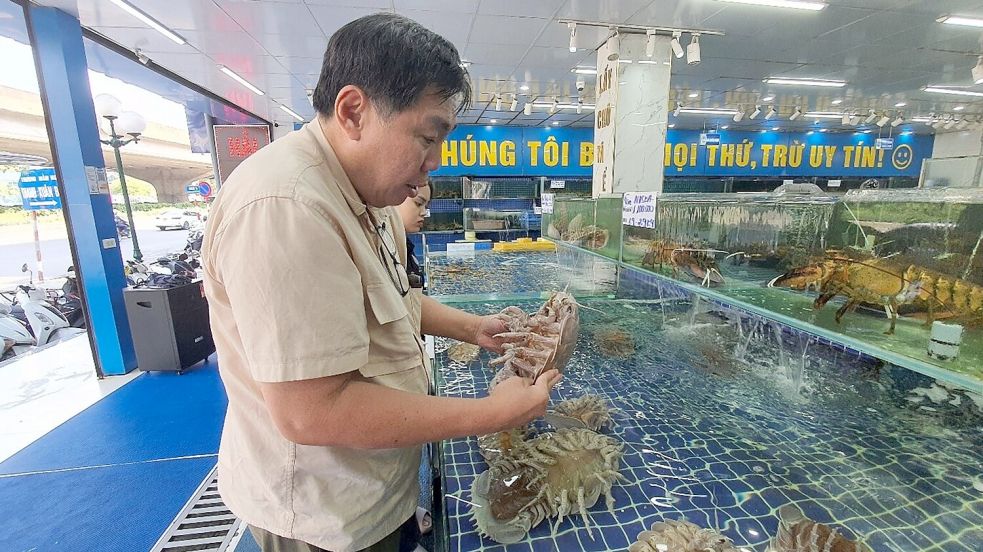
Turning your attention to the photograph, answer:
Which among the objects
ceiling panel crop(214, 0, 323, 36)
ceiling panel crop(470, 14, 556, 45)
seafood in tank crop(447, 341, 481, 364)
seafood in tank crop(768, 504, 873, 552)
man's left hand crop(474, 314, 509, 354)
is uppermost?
ceiling panel crop(214, 0, 323, 36)

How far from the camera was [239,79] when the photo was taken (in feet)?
22.9

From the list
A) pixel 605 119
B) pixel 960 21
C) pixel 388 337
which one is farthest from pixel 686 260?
pixel 960 21

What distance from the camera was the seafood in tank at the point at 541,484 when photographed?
3.70 ft

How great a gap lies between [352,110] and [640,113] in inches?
208

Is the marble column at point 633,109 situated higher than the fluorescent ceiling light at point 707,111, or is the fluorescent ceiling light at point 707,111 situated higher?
the fluorescent ceiling light at point 707,111

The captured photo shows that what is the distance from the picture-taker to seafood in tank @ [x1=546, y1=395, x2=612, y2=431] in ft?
4.97

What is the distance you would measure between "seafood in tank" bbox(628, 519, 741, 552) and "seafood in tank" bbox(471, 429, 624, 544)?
0.47 ft

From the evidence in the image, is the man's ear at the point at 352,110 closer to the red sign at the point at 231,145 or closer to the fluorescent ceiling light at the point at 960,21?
the fluorescent ceiling light at the point at 960,21

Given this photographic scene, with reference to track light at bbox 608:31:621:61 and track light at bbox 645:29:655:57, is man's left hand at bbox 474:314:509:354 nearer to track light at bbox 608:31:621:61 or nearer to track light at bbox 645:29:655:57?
track light at bbox 608:31:621:61

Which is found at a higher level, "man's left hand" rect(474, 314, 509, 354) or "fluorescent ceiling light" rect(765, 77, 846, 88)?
"fluorescent ceiling light" rect(765, 77, 846, 88)

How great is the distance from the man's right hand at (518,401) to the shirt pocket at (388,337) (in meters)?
0.22

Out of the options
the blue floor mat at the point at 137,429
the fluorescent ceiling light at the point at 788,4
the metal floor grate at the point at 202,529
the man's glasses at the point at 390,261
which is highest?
the fluorescent ceiling light at the point at 788,4

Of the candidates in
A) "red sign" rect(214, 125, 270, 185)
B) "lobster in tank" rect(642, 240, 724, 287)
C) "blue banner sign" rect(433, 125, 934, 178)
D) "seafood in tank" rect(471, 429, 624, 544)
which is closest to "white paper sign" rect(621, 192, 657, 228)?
"lobster in tank" rect(642, 240, 724, 287)

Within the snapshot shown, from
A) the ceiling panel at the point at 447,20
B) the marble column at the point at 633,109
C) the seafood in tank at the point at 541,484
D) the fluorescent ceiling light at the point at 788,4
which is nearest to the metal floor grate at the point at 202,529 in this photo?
the seafood in tank at the point at 541,484
